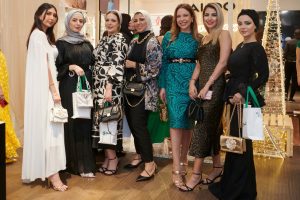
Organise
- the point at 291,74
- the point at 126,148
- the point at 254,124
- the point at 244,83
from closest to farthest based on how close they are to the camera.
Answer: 1. the point at 254,124
2. the point at 244,83
3. the point at 126,148
4. the point at 291,74

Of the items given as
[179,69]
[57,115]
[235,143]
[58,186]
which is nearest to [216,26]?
[179,69]

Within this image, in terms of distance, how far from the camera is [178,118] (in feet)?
11.0

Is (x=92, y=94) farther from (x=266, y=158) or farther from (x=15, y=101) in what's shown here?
(x=266, y=158)

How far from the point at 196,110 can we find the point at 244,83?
52 centimetres

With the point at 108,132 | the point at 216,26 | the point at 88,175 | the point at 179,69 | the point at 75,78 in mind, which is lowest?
the point at 88,175

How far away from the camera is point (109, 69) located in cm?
344

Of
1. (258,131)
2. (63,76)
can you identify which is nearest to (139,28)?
(63,76)

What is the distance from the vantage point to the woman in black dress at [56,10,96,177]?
341 cm

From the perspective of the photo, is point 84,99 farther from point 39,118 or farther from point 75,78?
point 39,118

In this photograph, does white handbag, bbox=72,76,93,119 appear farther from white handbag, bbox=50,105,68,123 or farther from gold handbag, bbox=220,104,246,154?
gold handbag, bbox=220,104,246,154

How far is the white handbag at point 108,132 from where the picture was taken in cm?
348

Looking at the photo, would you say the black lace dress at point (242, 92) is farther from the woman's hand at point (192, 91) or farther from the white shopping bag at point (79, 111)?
the white shopping bag at point (79, 111)

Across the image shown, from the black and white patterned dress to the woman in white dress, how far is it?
1.42ft

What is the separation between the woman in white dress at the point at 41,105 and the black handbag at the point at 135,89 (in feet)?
2.19
